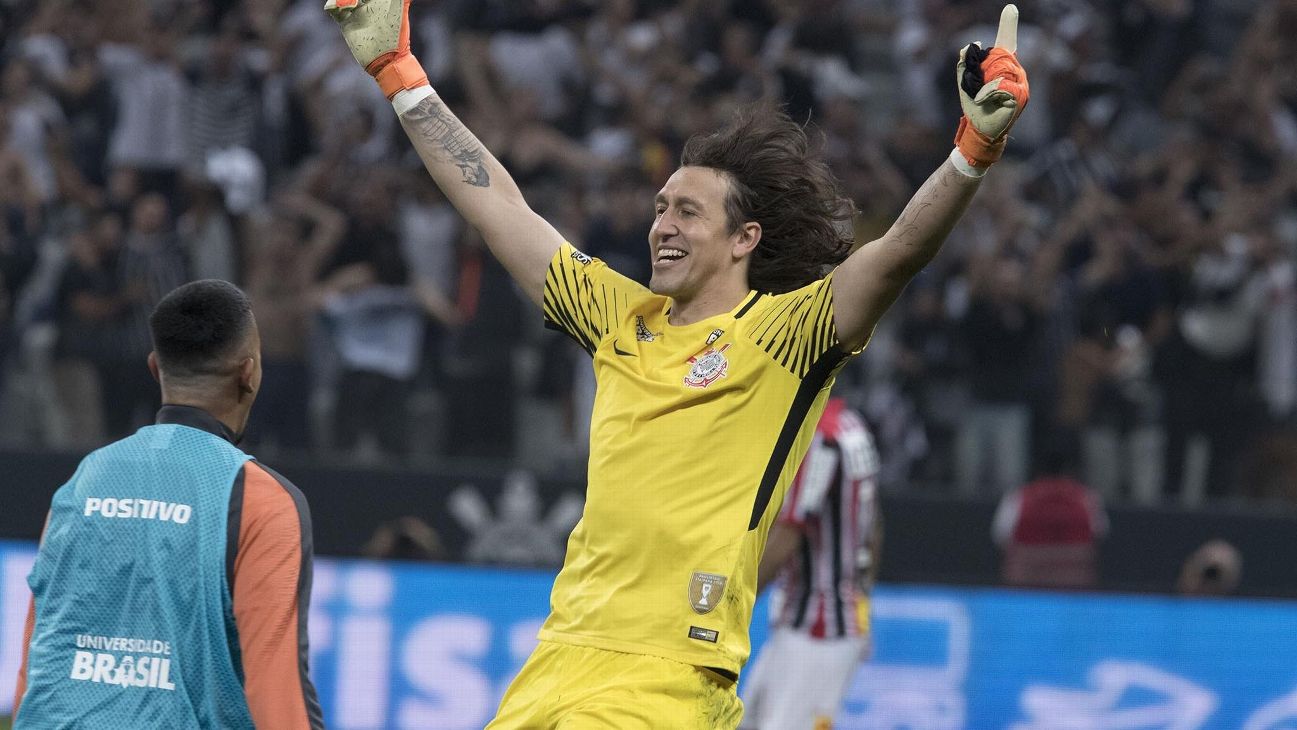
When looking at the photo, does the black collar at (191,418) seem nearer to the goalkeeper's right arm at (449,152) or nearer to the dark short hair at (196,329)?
the dark short hair at (196,329)

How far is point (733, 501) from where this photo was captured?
436 centimetres

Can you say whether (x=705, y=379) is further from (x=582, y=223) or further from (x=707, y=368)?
(x=582, y=223)

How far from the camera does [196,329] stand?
4.09 metres

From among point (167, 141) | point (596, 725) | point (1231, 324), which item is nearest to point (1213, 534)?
point (1231, 324)

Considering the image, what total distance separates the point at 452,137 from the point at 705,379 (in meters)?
1.10

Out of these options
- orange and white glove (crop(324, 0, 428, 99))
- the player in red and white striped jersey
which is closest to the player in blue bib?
orange and white glove (crop(324, 0, 428, 99))

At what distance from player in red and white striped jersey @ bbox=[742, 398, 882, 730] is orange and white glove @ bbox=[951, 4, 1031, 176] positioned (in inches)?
151

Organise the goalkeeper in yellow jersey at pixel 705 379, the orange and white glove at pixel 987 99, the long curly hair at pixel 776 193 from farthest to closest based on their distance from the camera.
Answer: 1. the long curly hair at pixel 776 193
2. the goalkeeper in yellow jersey at pixel 705 379
3. the orange and white glove at pixel 987 99

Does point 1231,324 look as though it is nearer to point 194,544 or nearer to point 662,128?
point 662,128

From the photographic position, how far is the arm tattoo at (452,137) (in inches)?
195

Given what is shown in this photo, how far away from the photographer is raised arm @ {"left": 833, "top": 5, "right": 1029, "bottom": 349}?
4.03 metres

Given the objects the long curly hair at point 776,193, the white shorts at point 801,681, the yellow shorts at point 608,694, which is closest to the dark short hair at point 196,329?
the yellow shorts at point 608,694

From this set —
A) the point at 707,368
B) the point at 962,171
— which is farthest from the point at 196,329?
the point at 962,171

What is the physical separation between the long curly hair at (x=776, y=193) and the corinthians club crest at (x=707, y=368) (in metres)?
0.37
